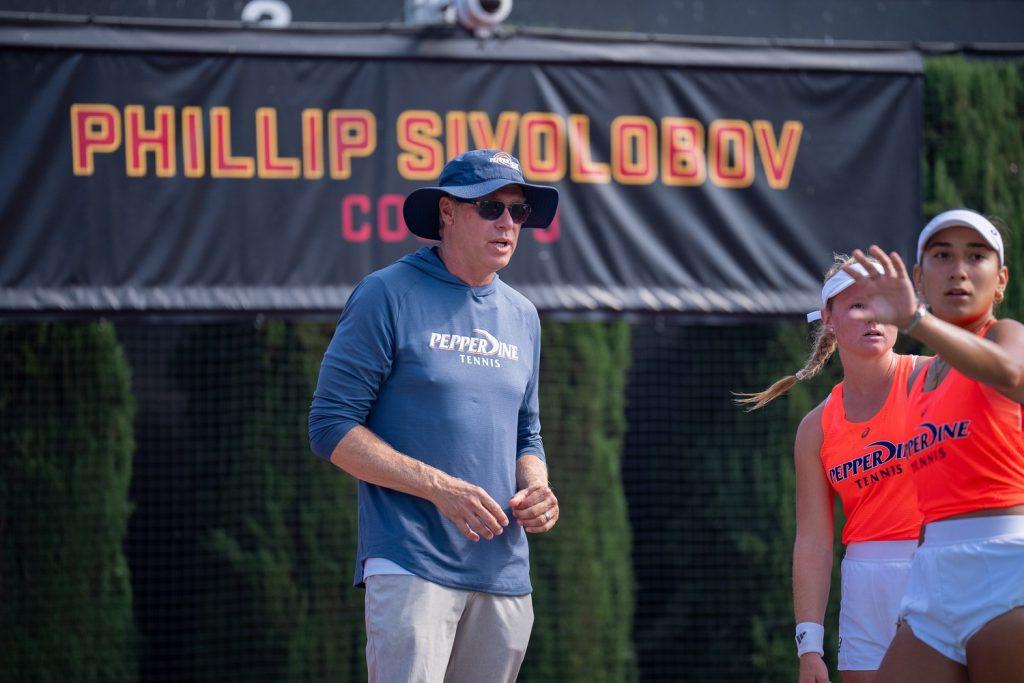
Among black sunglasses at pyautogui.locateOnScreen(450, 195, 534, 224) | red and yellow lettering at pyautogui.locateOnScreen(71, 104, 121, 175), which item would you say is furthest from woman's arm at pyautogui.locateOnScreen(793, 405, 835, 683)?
red and yellow lettering at pyautogui.locateOnScreen(71, 104, 121, 175)

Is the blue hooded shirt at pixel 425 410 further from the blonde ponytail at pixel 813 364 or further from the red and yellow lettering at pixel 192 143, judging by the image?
the red and yellow lettering at pixel 192 143

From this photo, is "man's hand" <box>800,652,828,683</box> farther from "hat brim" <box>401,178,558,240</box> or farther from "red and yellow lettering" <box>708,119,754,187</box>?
"red and yellow lettering" <box>708,119,754,187</box>

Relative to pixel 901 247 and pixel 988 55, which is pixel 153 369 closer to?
pixel 901 247

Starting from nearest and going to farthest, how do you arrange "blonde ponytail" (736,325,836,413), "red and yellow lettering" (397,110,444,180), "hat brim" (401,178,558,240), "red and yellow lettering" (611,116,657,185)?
"hat brim" (401,178,558,240), "blonde ponytail" (736,325,836,413), "red and yellow lettering" (397,110,444,180), "red and yellow lettering" (611,116,657,185)

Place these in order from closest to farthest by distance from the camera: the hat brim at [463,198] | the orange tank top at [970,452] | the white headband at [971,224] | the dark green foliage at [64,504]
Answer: the orange tank top at [970,452]
the white headband at [971,224]
the hat brim at [463,198]
the dark green foliage at [64,504]

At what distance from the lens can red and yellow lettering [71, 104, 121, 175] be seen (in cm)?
478

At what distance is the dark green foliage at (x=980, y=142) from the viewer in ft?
20.2

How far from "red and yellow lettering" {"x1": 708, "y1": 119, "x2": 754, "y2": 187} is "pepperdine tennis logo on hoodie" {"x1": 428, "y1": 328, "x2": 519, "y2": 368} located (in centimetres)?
246

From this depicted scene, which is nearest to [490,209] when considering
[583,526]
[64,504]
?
[583,526]

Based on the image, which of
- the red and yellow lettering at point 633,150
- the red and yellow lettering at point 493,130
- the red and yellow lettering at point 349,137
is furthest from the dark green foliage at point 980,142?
the red and yellow lettering at point 349,137

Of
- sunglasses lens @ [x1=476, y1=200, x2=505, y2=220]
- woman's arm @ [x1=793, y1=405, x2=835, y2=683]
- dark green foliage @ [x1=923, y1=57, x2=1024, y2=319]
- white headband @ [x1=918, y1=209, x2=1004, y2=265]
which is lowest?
woman's arm @ [x1=793, y1=405, x2=835, y2=683]

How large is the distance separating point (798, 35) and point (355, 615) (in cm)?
385

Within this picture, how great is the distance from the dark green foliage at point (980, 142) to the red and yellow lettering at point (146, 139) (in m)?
3.58

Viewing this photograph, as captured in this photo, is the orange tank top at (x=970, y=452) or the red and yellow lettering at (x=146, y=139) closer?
the orange tank top at (x=970, y=452)
